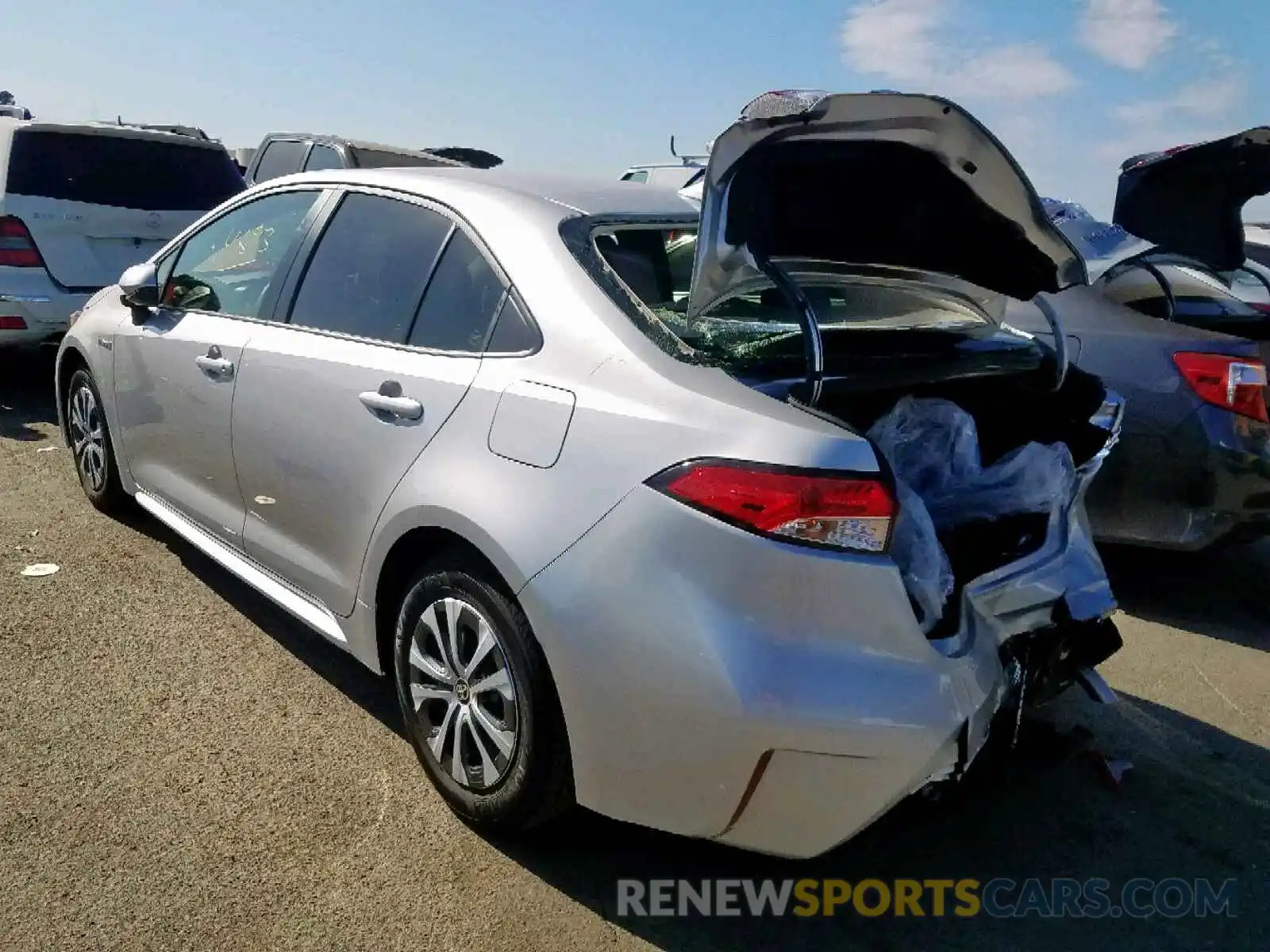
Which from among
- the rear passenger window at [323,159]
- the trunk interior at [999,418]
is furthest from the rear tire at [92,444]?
the rear passenger window at [323,159]

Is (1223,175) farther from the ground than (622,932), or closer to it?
farther from the ground

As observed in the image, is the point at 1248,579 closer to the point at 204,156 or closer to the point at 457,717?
the point at 457,717

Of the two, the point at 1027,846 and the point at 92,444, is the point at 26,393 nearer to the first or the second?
the point at 92,444

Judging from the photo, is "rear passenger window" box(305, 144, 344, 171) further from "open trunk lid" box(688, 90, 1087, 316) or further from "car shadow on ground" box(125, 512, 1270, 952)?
"open trunk lid" box(688, 90, 1087, 316)

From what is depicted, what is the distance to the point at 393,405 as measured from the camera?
279 cm

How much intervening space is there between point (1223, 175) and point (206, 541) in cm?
390

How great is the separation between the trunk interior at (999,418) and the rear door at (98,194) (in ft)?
18.4

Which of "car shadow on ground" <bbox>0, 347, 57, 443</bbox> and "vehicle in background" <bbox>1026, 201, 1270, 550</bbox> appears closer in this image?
"vehicle in background" <bbox>1026, 201, 1270, 550</bbox>

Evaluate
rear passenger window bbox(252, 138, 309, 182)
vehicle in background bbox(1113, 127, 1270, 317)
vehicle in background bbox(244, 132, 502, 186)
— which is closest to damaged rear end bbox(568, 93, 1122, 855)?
vehicle in background bbox(1113, 127, 1270, 317)

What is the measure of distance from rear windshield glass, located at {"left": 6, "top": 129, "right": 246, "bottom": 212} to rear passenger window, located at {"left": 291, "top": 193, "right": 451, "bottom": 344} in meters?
4.17

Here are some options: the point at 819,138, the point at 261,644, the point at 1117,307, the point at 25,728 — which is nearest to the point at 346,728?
the point at 261,644

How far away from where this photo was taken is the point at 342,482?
2.95m

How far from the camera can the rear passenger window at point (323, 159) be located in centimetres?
931

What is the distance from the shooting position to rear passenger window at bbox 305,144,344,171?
9.31 m
